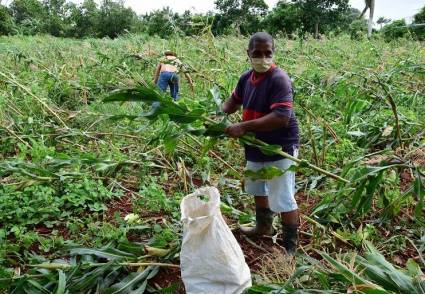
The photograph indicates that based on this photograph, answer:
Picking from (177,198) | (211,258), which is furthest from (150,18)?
(211,258)

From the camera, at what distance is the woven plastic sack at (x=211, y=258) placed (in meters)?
1.92

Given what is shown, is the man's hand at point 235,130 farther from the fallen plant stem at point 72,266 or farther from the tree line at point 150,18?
the tree line at point 150,18

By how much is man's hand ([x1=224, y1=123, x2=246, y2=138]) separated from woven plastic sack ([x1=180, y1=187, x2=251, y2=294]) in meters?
0.36

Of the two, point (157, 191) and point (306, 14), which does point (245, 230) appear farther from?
point (306, 14)

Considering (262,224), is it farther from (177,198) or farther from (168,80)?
(168,80)

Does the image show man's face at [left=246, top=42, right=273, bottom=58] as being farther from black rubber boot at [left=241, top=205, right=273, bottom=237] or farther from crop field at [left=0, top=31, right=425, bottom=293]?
black rubber boot at [left=241, top=205, right=273, bottom=237]

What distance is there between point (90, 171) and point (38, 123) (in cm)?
140

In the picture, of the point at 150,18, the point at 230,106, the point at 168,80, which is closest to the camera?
the point at 230,106

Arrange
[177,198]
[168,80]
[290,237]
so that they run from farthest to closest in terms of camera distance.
Result: [168,80] → [177,198] → [290,237]

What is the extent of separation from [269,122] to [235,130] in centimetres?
18

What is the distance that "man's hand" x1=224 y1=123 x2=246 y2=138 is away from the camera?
7.03 feet

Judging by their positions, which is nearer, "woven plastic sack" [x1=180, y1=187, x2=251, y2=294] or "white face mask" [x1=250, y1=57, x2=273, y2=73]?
"woven plastic sack" [x1=180, y1=187, x2=251, y2=294]

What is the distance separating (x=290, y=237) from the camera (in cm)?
248

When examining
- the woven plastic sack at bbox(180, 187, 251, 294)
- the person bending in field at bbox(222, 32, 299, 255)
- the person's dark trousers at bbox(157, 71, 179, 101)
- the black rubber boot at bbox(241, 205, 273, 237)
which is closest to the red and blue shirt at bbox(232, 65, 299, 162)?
the person bending in field at bbox(222, 32, 299, 255)
